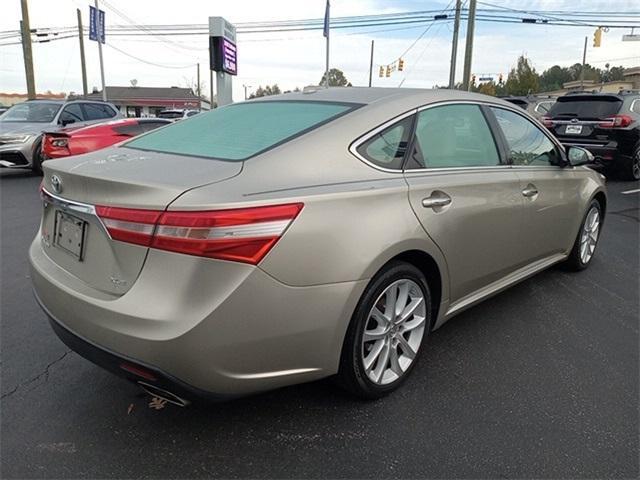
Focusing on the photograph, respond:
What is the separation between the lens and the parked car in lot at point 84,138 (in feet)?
27.9

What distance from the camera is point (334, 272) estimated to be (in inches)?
84.8

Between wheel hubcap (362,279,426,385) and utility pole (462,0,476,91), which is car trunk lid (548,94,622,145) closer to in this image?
wheel hubcap (362,279,426,385)

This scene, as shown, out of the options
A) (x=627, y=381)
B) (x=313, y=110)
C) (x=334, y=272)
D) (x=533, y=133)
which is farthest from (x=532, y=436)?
(x=533, y=133)

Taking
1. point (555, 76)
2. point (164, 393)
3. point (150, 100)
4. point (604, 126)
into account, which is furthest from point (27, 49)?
point (555, 76)

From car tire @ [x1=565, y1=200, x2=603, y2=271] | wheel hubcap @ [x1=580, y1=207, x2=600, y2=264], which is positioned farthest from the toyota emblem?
wheel hubcap @ [x1=580, y1=207, x2=600, y2=264]

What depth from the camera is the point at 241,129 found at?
9.10 feet

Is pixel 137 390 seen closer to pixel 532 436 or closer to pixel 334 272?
pixel 334 272

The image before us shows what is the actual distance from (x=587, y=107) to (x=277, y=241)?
10.1 m

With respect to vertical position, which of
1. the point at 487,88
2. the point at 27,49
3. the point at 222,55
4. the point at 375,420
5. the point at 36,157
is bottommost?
the point at 375,420

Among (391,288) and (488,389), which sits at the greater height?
(391,288)

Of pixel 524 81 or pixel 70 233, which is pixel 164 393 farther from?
pixel 524 81

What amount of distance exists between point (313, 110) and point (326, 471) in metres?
1.82

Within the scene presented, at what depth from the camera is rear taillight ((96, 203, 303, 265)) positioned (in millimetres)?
1889

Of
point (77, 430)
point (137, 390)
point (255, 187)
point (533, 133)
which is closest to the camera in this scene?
point (255, 187)
